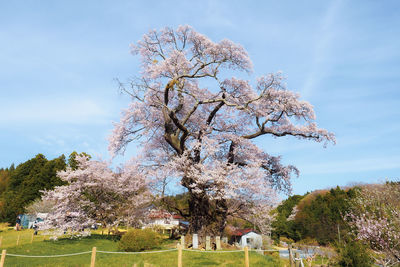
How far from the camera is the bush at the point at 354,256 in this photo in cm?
1300

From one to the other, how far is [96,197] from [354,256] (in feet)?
63.2

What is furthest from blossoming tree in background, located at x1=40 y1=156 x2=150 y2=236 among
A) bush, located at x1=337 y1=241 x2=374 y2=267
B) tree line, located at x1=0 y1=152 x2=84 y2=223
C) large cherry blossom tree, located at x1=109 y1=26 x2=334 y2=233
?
tree line, located at x1=0 y1=152 x2=84 y2=223

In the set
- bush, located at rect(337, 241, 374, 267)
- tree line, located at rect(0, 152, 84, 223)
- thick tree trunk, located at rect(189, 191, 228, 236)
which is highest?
tree line, located at rect(0, 152, 84, 223)

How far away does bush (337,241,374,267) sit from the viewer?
1300 centimetres

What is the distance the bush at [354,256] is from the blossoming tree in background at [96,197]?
1444cm

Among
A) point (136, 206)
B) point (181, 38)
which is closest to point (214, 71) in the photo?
point (181, 38)

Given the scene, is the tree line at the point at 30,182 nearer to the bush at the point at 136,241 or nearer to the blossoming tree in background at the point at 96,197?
the blossoming tree in background at the point at 96,197

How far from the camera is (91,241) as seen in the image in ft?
70.7

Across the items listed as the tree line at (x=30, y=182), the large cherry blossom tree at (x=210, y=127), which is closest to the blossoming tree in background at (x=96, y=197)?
the large cherry blossom tree at (x=210, y=127)

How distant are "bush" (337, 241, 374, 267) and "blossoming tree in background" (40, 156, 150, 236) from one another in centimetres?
1444

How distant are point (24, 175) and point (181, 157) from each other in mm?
56991

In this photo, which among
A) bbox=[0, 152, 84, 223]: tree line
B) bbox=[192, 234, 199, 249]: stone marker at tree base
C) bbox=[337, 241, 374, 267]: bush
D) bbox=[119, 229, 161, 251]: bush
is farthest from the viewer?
bbox=[0, 152, 84, 223]: tree line

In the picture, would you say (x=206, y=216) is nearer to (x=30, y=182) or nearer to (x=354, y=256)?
(x=354, y=256)

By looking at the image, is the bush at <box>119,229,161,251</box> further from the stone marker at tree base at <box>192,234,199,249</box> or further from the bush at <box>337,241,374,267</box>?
the bush at <box>337,241,374,267</box>
